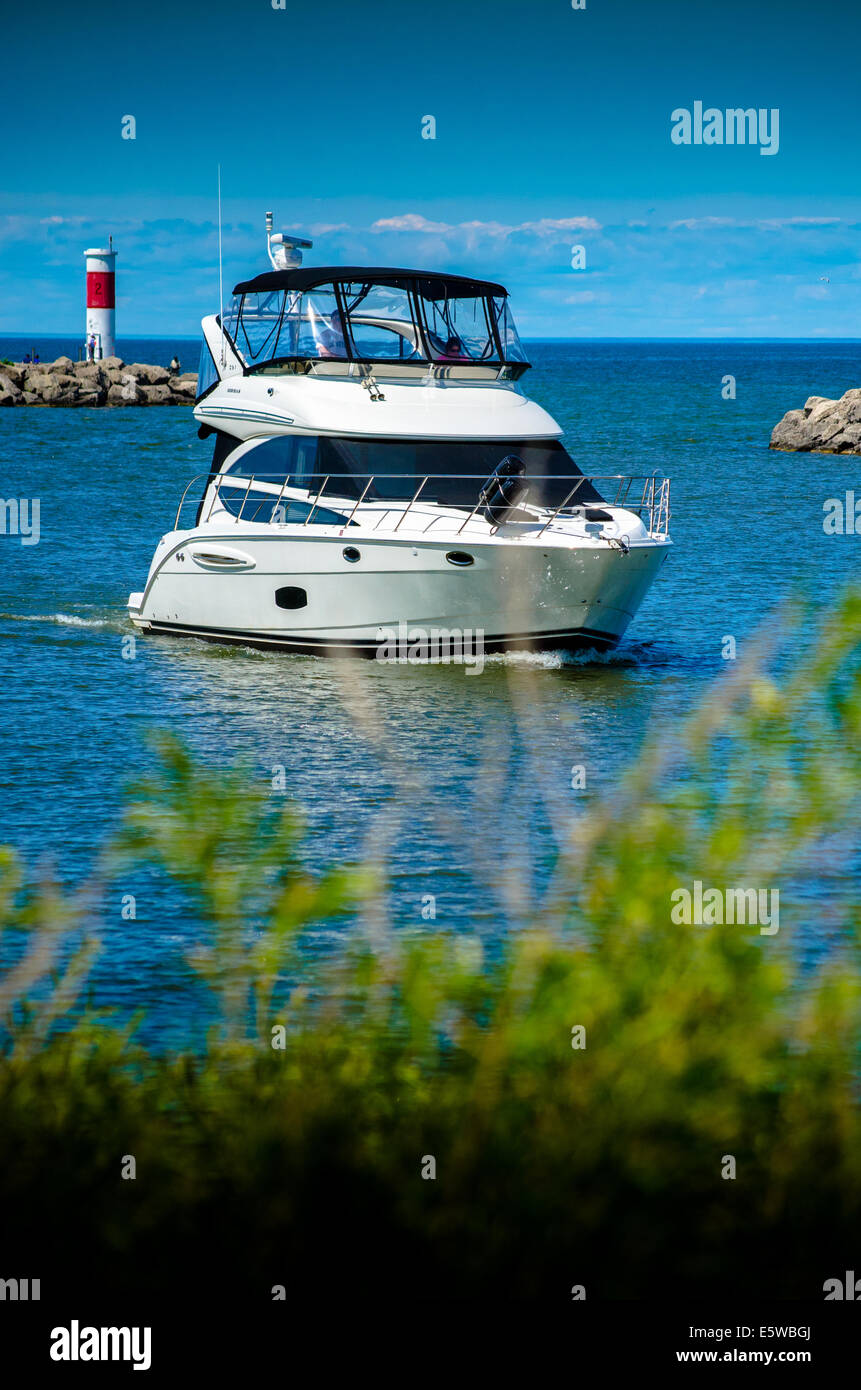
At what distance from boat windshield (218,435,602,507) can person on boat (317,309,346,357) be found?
4.31ft

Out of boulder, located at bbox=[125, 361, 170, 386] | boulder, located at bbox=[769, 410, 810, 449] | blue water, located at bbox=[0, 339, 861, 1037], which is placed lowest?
blue water, located at bbox=[0, 339, 861, 1037]

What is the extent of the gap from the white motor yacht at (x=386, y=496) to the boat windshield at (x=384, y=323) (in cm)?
3

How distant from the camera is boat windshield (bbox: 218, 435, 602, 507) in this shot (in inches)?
761

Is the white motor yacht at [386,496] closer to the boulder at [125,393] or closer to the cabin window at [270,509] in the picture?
the cabin window at [270,509]

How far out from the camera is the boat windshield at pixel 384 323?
2059 centimetres

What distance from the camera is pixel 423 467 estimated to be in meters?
19.5

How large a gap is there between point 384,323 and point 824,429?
47497 millimetres

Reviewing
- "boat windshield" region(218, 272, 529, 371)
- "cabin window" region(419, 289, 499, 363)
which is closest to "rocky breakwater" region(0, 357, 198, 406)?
"boat windshield" region(218, 272, 529, 371)

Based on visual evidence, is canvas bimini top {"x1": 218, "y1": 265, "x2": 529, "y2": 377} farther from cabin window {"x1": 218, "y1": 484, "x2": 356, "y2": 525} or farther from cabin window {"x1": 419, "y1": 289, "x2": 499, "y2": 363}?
cabin window {"x1": 218, "y1": 484, "x2": 356, "y2": 525}

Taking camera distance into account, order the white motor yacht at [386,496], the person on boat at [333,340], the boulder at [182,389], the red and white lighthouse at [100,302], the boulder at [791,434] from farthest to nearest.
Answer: the boulder at [182,389] < the red and white lighthouse at [100,302] < the boulder at [791,434] < the person on boat at [333,340] < the white motor yacht at [386,496]

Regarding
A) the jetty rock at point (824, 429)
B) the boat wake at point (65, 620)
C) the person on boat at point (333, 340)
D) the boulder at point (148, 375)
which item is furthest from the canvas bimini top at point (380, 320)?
the boulder at point (148, 375)

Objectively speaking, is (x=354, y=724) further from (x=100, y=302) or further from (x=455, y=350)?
(x=100, y=302)

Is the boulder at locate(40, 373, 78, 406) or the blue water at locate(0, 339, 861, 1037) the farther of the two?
the boulder at locate(40, 373, 78, 406)
